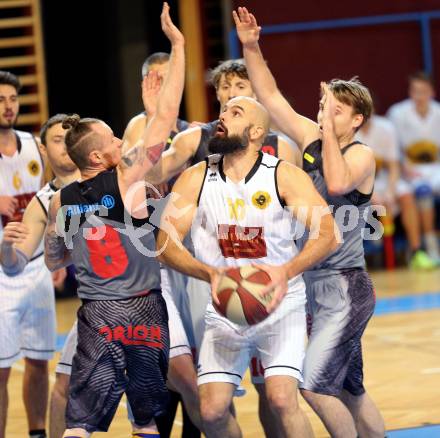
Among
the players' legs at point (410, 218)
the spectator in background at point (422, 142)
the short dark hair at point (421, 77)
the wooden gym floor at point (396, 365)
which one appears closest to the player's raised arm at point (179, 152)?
the wooden gym floor at point (396, 365)

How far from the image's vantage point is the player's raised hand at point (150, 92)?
547cm

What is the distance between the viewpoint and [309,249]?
4.89 metres

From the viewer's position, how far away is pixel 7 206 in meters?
6.10

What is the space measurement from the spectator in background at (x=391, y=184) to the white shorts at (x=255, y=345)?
6.59 m

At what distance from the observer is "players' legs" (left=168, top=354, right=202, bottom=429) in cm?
547

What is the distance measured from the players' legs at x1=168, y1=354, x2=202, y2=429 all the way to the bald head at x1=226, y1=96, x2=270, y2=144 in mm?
1193

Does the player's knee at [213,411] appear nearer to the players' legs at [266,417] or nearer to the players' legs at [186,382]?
the players' legs at [186,382]

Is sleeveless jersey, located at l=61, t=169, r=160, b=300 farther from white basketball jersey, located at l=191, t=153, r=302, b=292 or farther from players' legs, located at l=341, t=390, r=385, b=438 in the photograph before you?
players' legs, located at l=341, t=390, r=385, b=438

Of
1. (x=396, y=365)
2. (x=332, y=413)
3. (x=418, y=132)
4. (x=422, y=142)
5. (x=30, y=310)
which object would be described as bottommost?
(x=396, y=365)

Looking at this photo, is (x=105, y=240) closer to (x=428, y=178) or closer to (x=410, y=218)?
(x=410, y=218)

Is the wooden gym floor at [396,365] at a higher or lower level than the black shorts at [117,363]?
Answer: lower

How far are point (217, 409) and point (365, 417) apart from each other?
0.88m

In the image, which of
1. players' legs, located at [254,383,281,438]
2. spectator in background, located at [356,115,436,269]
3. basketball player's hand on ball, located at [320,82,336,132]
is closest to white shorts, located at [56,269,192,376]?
players' legs, located at [254,383,281,438]

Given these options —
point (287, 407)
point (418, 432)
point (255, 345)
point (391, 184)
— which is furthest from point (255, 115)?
point (391, 184)
